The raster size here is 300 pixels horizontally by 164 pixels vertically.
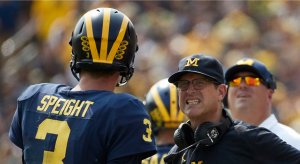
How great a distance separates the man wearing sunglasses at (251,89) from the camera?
6.04m

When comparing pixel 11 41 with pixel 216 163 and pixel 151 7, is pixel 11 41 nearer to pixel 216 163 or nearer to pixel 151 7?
pixel 151 7

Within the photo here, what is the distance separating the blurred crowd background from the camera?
11.5m

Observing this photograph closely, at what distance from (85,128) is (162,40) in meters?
8.24

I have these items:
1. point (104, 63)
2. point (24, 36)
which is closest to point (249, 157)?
point (104, 63)

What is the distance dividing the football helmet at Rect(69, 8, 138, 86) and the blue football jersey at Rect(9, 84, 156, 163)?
6.2 inches

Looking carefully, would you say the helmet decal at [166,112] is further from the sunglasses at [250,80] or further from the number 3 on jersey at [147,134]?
the number 3 on jersey at [147,134]

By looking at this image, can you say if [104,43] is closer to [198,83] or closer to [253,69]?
[198,83]

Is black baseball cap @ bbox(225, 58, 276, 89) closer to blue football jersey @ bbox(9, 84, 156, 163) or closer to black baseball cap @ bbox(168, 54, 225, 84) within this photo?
black baseball cap @ bbox(168, 54, 225, 84)

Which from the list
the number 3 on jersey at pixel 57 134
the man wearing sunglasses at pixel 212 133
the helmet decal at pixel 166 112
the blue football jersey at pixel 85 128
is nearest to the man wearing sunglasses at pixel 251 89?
the helmet decal at pixel 166 112

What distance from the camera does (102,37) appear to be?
4086mm

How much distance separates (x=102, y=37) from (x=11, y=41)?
9.33 meters

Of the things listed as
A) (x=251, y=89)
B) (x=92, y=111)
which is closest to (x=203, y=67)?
(x=92, y=111)

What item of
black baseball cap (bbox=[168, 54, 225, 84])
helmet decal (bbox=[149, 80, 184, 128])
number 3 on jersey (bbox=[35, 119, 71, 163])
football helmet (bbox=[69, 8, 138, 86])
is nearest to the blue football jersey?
number 3 on jersey (bbox=[35, 119, 71, 163])

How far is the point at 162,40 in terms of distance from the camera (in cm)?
1209
